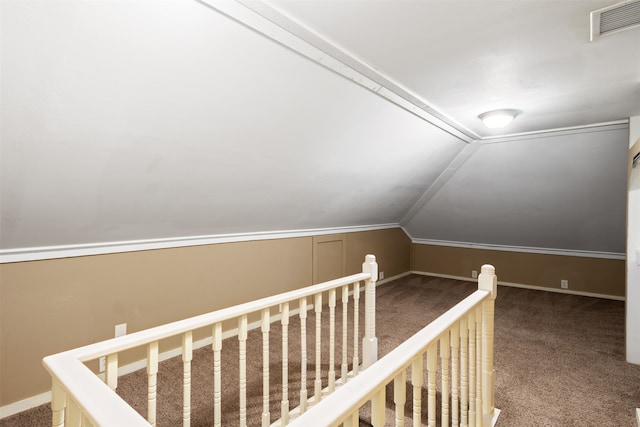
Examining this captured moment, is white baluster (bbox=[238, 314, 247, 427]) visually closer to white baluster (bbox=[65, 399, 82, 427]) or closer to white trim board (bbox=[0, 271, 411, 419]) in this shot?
white baluster (bbox=[65, 399, 82, 427])

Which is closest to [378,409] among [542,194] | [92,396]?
[92,396]

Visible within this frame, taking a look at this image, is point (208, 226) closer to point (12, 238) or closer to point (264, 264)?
point (264, 264)

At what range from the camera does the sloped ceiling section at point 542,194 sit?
3.25 metres

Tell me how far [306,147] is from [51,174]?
4.77ft

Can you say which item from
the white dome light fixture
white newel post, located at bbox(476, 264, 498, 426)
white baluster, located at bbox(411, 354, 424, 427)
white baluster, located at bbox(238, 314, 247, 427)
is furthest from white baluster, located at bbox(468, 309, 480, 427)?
the white dome light fixture

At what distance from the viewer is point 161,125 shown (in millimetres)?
1636

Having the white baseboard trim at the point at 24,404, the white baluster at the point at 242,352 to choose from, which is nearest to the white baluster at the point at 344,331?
the white baluster at the point at 242,352

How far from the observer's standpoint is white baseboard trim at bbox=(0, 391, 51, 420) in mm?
1919

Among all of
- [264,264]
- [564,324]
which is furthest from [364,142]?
[564,324]

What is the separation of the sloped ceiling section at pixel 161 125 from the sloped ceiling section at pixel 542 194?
4.21ft

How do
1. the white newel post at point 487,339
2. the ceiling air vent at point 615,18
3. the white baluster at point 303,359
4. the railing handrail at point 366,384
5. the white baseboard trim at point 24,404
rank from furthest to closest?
the white baseboard trim at point 24,404
the white baluster at point 303,359
the white newel post at point 487,339
the ceiling air vent at point 615,18
the railing handrail at point 366,384

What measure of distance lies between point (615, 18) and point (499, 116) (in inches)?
47.7

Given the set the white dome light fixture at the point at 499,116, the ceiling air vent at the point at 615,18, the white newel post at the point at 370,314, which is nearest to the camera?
the ceiling air vent at the point at 615,18

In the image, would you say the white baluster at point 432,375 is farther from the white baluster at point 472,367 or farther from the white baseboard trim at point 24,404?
the white baseboard trim at point 24,404
